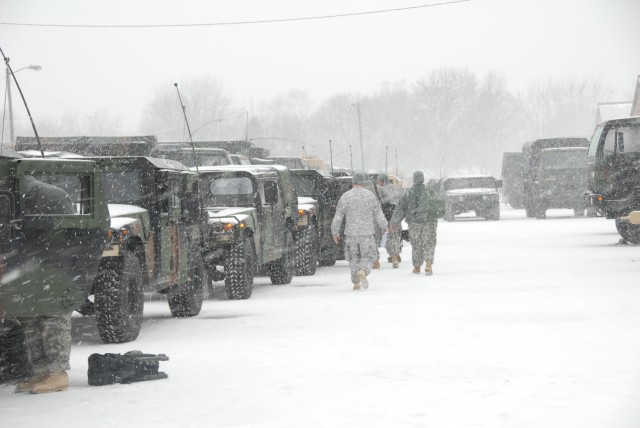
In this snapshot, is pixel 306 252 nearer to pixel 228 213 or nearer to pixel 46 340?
pixel 228 213

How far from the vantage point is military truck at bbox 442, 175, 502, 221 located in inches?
1845

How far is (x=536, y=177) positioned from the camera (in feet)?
147

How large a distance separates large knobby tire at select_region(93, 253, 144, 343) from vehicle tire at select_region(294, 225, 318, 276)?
9398mm

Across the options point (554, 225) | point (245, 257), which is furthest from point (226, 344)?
point (554, 225)

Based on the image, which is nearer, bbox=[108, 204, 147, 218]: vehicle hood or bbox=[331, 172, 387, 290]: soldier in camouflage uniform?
bbox=[108, 204, 147, 218]: vehicle hood

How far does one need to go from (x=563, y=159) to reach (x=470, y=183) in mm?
5058

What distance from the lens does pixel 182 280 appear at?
1349cm

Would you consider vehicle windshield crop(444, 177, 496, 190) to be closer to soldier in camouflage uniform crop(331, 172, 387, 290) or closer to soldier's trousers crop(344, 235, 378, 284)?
soldier in camouflage uniform crop(331, 172, 387, 290)

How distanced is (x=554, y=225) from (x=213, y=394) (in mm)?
31589

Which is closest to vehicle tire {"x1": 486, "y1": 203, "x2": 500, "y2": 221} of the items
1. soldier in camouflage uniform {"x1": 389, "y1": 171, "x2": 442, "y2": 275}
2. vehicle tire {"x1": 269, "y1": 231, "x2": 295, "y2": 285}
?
soldier in camouflage uniform {"x1": 389, "y1": 171, "x2": 442, "y2": 275}

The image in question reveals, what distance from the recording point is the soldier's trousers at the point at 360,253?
1780 centimetres

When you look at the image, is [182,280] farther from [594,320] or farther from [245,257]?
[594,320]

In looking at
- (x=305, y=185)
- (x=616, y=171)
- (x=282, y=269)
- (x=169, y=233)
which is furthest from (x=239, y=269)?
(x=616, y=171)

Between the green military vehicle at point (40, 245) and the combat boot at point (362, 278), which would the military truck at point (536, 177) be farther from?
the green military vehicle at point (40, 245)
